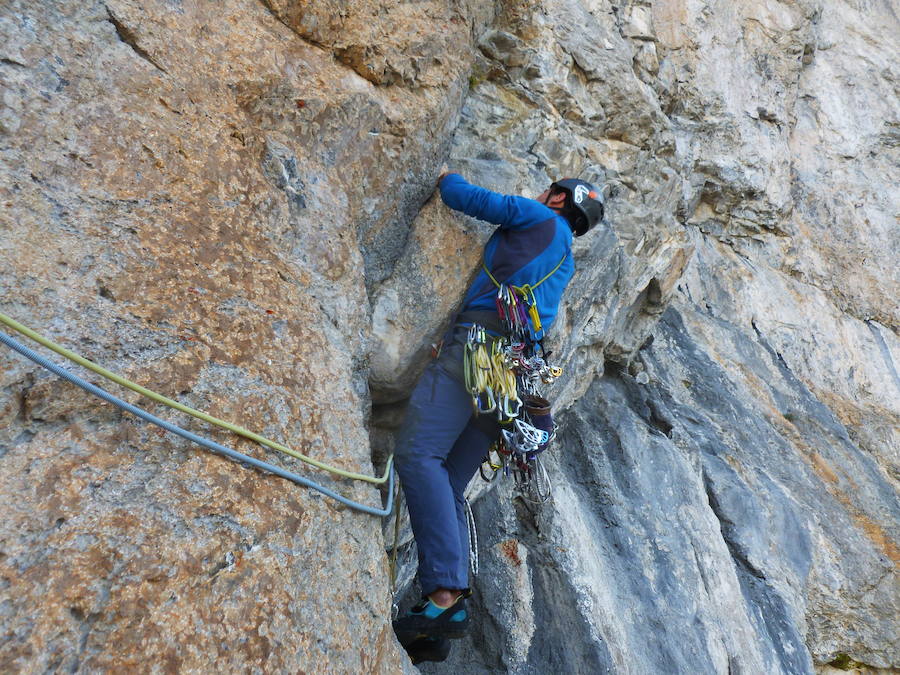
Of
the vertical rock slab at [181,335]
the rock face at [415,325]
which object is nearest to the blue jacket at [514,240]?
the rock face at [415,325]

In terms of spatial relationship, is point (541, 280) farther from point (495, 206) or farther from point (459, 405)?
point (459, 405)

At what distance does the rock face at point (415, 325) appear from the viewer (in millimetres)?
2055

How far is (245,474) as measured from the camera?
91.2 inches

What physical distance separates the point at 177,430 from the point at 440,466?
5.16 ft

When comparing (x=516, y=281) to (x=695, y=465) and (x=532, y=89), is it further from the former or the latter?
(x=695, y=465)

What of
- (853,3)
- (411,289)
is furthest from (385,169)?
(853,3)

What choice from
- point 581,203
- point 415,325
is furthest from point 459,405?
point 581,203

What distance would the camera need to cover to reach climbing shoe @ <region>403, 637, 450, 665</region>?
3.34 m

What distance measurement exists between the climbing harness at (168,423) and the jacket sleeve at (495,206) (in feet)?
5.94

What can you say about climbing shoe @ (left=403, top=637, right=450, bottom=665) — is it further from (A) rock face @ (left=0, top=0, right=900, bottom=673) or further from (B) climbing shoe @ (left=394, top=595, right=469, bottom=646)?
(A) rock face @ (left=0, top=0, right=900, bottom=673)

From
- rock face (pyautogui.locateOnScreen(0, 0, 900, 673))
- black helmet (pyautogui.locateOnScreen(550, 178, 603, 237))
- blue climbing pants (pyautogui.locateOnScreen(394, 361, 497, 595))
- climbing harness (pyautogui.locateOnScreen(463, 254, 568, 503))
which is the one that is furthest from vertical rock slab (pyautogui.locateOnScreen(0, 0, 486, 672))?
black helmet (pyautogui.locateOnScreen(550, 178, 603, 237))

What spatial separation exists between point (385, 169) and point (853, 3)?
10280 mm

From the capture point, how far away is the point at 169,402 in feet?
7.00

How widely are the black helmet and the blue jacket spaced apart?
26 centimetres
